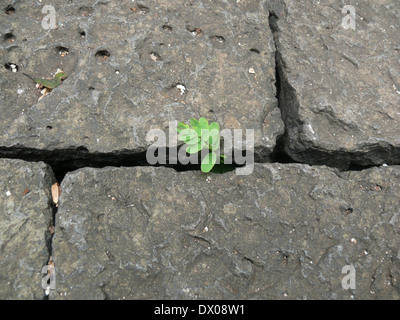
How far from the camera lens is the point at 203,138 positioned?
1.85 metres

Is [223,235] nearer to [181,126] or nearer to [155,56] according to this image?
[181,126]

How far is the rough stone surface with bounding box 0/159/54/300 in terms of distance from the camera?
1.60 metres

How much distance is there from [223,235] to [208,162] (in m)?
0.31

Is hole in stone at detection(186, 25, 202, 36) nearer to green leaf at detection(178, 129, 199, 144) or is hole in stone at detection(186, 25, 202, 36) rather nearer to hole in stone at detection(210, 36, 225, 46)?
hole in stone at detection(210, 36, 225, 46)

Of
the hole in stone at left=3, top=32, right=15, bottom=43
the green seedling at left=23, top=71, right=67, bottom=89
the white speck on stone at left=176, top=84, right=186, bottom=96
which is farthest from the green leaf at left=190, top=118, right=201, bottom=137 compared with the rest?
the hole in stone at left=3, top=32, right=15, bottom=43

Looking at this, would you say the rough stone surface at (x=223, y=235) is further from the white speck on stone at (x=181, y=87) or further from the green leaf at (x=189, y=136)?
the white speck on stone at (x=181, y=87)

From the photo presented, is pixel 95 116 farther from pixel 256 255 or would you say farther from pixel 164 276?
pixel 256 255

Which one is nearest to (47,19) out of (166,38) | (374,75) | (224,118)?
(166,38)

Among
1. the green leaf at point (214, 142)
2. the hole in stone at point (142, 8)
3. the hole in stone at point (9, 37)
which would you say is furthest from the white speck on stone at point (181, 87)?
the hole in stone at point (9, 37)

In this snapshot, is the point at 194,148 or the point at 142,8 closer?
the point at 194,148

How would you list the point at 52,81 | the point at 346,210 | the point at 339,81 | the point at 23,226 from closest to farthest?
the point at 23,226 → the point at 346,210 → the point at 52,81 → the point at 339,81

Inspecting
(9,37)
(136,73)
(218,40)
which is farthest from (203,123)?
(9,37)

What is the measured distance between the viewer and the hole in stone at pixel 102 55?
6.73ft
